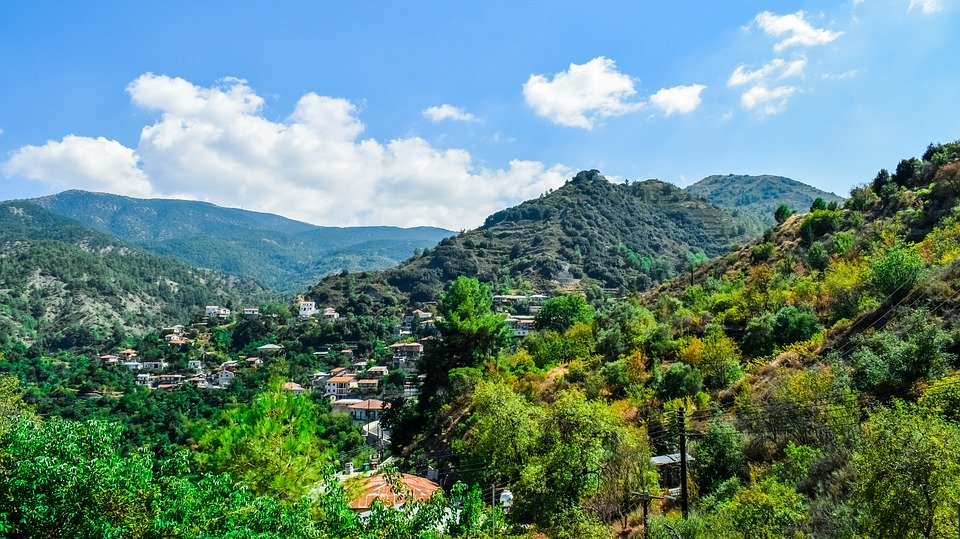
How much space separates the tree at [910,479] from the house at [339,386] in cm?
6760

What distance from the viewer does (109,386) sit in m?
75.4

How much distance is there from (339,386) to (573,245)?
209ft

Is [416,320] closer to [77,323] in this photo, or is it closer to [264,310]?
[264,310]

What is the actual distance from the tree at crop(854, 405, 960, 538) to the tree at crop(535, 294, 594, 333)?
44.9m

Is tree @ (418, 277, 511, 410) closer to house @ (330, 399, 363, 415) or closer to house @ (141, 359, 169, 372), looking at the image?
house @ (330, 399, 363, 415)

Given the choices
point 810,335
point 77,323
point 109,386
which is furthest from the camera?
point 77,323

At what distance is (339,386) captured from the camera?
2849 inches

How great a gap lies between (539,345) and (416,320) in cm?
5234

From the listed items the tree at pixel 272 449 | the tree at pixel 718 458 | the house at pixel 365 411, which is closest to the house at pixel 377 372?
the house at pixel 365 411

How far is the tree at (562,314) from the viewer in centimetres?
5425

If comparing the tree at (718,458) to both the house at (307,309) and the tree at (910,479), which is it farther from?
the house at (307,309)

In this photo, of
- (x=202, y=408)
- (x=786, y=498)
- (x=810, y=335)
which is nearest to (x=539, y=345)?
(x=810, y=335)

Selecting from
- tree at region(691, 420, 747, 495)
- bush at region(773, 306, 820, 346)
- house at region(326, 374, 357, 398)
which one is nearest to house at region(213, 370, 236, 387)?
house at region(326, 374, 357, 398)

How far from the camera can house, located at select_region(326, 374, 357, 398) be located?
2813 inches
